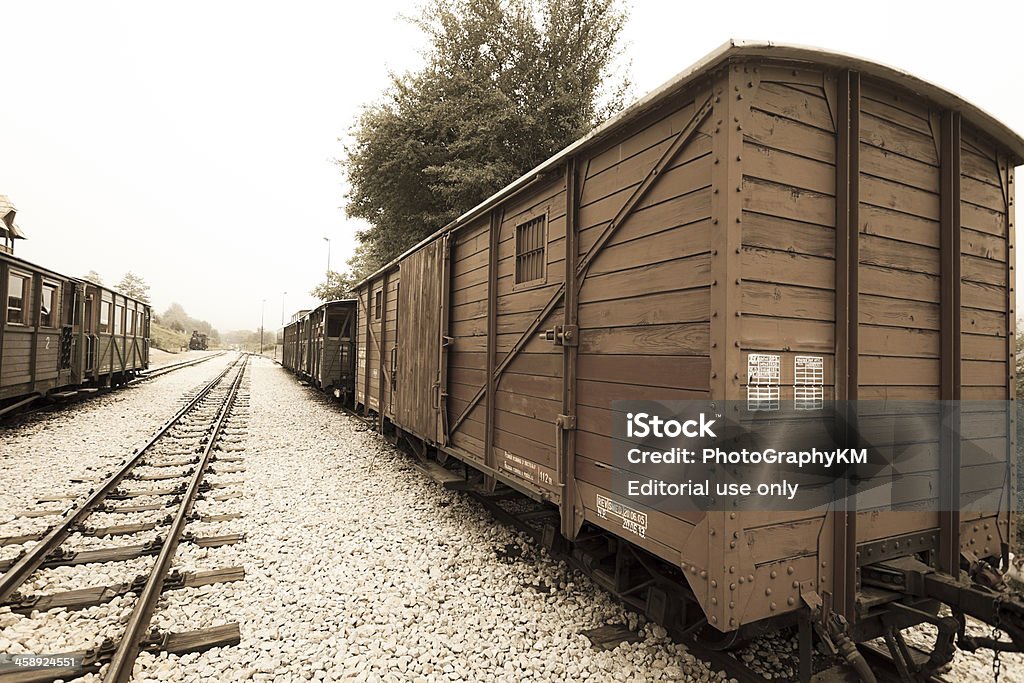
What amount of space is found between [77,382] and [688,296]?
54.7 feet

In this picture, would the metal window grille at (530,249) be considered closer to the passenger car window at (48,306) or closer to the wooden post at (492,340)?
the wooden post at (492,340)

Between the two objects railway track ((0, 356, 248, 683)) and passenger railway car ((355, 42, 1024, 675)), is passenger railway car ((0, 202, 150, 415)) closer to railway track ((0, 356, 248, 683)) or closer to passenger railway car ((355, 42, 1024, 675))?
railway track ((0, 356, 248, 683))

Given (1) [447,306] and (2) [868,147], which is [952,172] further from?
(1) [447,306]

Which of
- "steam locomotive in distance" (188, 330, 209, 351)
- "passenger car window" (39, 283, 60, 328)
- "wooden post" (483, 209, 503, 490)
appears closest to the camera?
"wooden post" (483, 209, 503, 490)

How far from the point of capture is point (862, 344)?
2.88m

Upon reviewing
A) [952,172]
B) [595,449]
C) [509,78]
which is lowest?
[595,449]

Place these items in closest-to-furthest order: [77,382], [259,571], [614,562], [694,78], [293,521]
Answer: [694,78] → [614,562] → [259,571] → [293,521] → [77,382]

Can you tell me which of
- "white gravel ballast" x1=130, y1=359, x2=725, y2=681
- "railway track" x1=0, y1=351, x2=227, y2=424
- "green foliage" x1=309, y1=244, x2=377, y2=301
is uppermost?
"green foliage" x1=309, y1=244, x2=377, y2=301

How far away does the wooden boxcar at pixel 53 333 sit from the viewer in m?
9.98

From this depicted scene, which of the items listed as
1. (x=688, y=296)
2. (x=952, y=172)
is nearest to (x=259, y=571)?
(x=688, y=296)

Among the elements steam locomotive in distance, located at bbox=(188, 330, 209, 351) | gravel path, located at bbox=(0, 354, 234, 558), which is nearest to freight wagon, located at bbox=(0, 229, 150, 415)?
gravel path, located at bbox=(0, 354, 234, 558)

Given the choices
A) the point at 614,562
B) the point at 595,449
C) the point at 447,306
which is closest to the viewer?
the point at 595,449

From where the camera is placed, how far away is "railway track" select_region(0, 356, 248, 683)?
10.2 ft

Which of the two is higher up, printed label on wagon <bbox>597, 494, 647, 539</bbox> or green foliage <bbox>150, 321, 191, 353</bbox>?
green foliage <bbox>150, 321, 191, 353</bbox>
